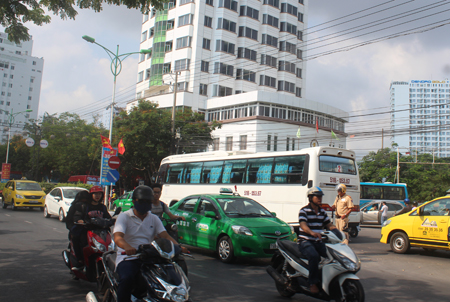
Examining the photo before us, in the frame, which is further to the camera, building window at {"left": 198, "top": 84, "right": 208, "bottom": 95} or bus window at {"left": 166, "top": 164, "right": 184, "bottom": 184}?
building window at {"left": 198, "top": 84, "right": 208, "bottom": 95}

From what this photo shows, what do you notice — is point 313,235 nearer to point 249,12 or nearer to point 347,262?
point 347,262

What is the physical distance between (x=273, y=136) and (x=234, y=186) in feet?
94.2

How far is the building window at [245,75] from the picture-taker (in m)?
52.5

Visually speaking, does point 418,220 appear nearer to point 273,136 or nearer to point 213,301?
point 213,301

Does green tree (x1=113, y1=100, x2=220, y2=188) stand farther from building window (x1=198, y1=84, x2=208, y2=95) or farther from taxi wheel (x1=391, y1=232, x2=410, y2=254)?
taxi wheel (x1=391, y1=232, x2=410, y2=254)

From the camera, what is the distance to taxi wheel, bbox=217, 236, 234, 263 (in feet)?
28.2

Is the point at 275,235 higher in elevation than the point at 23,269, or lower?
higher

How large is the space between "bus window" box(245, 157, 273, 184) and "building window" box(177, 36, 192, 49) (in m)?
36.9

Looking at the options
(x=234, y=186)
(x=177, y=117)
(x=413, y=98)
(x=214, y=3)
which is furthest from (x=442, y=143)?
(x=234, y=186)

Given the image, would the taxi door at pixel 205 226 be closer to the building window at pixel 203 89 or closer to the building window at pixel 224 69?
the building window at pixel 203 89

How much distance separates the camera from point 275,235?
848 cm

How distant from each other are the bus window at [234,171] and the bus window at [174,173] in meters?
3.64

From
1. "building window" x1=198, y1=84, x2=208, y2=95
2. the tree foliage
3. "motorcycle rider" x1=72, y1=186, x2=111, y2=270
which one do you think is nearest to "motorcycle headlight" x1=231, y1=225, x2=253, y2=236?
"motorcycle rider" x1=72, y1=186, x2=111, y2=270

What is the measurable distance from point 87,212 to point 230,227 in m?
3.24
